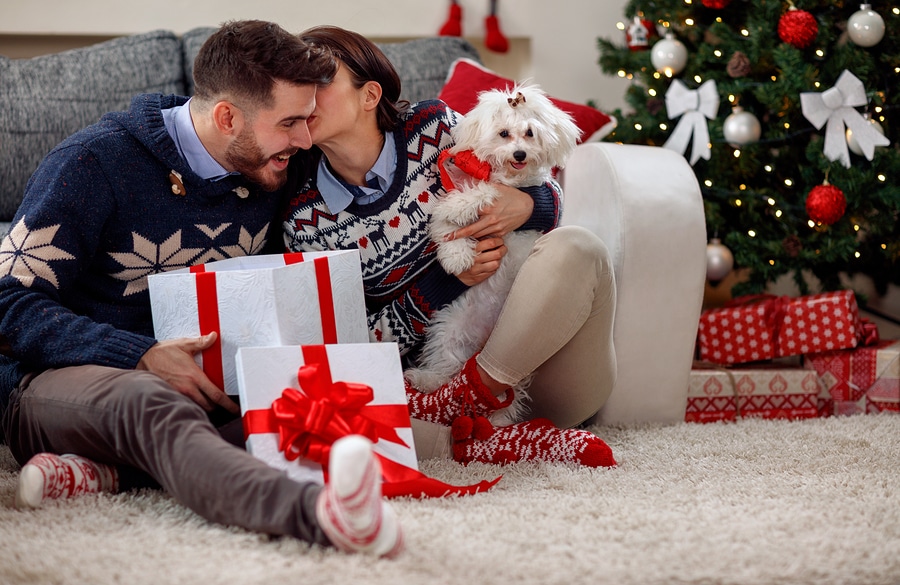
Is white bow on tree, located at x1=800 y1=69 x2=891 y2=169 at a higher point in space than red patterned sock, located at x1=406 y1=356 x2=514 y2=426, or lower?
higher

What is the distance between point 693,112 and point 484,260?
1232 mm

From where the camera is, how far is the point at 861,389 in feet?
6.70

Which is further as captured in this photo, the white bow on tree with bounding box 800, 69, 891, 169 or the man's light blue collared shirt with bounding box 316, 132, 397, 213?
the white bow on tree with bounding box 800, 69, 891, 169

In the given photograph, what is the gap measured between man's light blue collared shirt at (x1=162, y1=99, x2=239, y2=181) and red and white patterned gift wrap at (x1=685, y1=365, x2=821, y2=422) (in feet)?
4.00

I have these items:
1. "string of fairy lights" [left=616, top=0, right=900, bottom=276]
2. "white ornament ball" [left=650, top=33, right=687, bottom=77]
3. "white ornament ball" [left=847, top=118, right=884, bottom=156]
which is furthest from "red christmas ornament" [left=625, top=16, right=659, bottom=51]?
"white ornament ball" [left=847, top=118, right=884, bottom=156]

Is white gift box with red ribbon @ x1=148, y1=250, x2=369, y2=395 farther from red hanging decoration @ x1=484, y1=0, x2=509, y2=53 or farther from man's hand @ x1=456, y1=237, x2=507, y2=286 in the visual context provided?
red hanging decoration @ x1=484, y1=0, x2=509, y2=53

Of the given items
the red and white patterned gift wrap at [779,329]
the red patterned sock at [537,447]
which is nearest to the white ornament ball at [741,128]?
the red and white patterned gift wrap at [779,329]

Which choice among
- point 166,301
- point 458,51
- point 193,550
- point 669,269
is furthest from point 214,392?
point 458,51

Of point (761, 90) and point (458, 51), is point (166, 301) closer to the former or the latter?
point (458, 51)

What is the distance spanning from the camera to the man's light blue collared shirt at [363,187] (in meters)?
1.55

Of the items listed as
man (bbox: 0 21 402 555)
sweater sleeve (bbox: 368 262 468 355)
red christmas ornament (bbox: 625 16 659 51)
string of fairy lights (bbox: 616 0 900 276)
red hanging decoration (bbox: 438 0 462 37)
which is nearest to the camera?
man (bbox: 0 21 402 555)

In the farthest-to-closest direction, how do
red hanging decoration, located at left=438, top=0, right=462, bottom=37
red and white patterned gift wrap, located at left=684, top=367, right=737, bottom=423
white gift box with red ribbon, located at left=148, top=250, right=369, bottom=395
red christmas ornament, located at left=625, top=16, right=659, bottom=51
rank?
red hanging decoration, located at left=438, top=0, right=462, bottom=37 → red christmas ornament, located at left=625, top=16, right=659, bottom=51 → red and white patterned gift wrap, located at left=684, top=367, right=737, bottom=423 → white gift box with red ribbon, located at left=148, top=250, right=369, bottom=395

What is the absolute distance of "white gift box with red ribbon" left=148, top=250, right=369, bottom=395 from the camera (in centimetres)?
128

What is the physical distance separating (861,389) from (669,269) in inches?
28.2
